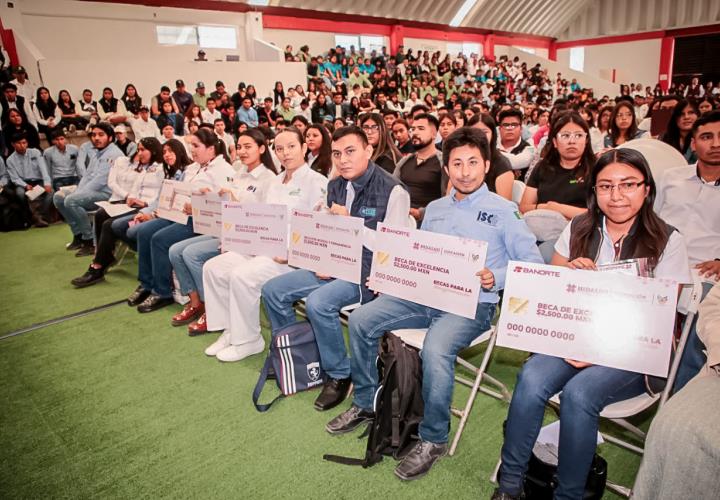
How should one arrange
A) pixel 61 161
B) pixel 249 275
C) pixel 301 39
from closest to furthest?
pixel 249 275 < pixel 61 161 < pixel 301 39

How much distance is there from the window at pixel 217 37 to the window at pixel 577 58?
2325 centimetres

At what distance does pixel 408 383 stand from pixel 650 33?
3204 centimetres

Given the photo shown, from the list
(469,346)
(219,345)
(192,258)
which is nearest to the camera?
(469,346)

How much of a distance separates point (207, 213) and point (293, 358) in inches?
70.0

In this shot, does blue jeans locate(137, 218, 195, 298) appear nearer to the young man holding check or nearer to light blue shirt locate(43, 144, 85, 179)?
the young man holding check

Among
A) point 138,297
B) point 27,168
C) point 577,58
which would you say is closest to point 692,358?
point 138,297

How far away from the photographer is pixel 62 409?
3059 millimetres

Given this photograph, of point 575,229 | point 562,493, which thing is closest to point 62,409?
point 562,493

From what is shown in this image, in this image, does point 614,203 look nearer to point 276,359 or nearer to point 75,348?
point 276,359

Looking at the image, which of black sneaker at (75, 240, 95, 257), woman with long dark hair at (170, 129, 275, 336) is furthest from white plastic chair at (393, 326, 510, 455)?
black sneaker at (75, 240, 95, 257)

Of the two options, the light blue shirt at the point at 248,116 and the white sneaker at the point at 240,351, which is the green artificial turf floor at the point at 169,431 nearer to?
the white sneaker at the point at 240,351

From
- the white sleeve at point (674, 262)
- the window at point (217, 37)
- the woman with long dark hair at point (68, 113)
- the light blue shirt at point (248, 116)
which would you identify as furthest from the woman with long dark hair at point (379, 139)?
the window at point (217, 37)

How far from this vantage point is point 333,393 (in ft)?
9.78

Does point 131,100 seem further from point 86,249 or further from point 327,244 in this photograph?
point 327,244
